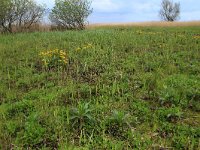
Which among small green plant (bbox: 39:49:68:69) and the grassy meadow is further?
small green plant (bbox: 39:49:68:69)

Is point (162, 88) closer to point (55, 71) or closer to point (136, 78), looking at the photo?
point (136, 78)

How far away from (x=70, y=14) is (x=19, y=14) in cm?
505

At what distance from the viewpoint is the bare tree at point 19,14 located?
26891mm

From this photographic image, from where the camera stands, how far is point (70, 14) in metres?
31.0

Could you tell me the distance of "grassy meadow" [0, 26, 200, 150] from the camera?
6539 millimetres

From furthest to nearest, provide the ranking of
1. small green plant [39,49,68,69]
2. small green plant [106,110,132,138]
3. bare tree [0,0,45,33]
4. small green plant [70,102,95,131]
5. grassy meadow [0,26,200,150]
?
bare tree [0,0,45,33] → small green plant [39,49,68,69] → small green plant [70,102,95,131] → small green plant [106,110,132,138] → grassy meadow [0,26,200,150]

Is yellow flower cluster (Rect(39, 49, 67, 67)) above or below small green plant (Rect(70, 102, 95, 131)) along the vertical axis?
above

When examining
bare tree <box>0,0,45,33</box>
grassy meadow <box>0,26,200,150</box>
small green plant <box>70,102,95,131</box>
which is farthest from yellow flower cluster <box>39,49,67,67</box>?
bare tree <box>0,0,45,33</box>

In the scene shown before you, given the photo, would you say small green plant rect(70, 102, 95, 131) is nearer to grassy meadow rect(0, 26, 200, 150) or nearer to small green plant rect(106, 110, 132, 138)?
grassy meadow rect(0, 26, 200, 150)

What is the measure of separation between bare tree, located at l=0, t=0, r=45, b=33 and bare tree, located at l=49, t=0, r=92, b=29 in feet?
7.19

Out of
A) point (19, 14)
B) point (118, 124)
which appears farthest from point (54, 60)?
point (19, 14)

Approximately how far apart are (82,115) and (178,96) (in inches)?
103

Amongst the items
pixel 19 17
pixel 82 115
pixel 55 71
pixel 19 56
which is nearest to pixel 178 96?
pixel 82 115

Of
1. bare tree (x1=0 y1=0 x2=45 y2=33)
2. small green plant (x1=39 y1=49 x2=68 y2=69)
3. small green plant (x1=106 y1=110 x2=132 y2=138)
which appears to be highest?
bare tree (x1=0 y1=0 x2=45 y2=33)
